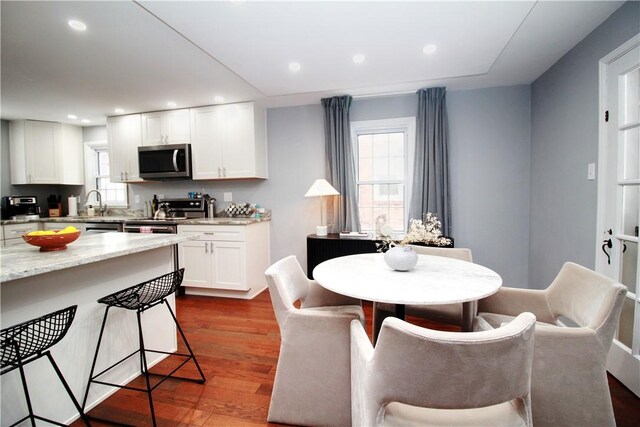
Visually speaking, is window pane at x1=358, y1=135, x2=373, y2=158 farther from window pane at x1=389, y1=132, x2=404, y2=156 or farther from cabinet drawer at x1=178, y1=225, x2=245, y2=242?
cabinet drawer at x1=178, y1=225, x2=245, y2=242

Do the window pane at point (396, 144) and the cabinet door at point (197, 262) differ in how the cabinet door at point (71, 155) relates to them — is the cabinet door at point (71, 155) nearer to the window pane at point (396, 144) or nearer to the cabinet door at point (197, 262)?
the cabinet door at point (197, 262)

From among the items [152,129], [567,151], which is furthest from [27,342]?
[567,151]

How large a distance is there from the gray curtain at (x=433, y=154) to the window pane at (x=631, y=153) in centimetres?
146

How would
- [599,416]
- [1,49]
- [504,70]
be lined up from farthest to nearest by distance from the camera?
[504,70] → [1,49] → [599,416]

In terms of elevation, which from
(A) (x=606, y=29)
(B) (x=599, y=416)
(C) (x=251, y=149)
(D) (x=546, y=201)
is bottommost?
(B) (x=599, y=416)

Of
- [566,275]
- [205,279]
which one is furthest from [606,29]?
[205,279]

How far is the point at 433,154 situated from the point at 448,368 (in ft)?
9.40

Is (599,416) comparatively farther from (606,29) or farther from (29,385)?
(29,385)

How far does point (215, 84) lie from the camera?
3041 millimetres

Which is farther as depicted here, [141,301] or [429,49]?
[429,49]

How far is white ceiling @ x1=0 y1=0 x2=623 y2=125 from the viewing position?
72.4 inches

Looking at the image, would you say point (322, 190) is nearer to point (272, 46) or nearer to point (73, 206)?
point (272, 46)

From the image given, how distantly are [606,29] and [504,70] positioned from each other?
831mm

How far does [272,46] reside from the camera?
2.28 meters
